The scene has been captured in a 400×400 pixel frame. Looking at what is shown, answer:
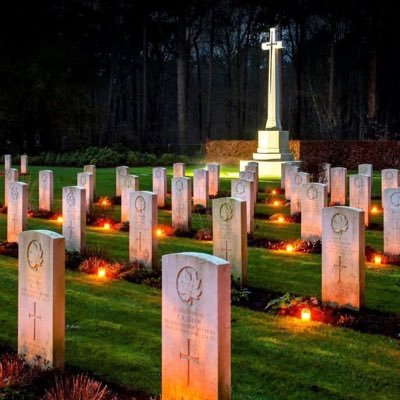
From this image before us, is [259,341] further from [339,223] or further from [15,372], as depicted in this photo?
[15,372]

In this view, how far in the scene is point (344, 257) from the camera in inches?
323

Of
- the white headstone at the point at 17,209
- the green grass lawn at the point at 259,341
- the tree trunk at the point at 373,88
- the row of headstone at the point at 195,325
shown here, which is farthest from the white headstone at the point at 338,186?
the tree trunk at the point at 373,88

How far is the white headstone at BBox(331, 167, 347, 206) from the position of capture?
17.2 m

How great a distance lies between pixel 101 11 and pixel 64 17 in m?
2.70

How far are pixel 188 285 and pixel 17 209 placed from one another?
303 inches

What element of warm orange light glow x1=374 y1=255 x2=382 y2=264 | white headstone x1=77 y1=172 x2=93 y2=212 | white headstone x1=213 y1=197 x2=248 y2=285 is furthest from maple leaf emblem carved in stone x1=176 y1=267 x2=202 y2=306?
white headstone x1=77 y1=172 x2=93 y2=212

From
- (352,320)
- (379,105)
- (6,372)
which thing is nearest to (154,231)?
(352,320)

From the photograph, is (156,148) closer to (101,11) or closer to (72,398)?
(101,11)

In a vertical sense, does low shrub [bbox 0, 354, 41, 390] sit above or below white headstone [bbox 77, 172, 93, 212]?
below

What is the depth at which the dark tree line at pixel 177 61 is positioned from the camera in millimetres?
37969

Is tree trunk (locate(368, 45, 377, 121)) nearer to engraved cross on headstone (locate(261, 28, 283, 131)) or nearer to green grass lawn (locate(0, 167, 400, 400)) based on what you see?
engraved cross on headstone (locate(261, 28, 283, 131))

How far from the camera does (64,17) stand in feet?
137

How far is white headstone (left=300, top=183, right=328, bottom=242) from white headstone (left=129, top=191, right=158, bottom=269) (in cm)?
329

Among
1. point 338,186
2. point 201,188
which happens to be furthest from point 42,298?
point 338,186
